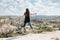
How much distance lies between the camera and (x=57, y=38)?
7.87 feet

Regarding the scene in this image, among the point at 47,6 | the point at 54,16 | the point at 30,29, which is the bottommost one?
the point at 30,29

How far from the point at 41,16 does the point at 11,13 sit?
1.50 feet

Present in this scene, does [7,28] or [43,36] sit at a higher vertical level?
[7,28]

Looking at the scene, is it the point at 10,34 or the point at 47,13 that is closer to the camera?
the point at 10,34

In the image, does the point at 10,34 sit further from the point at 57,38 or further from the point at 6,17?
the point at 57,38

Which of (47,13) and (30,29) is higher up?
(47,13)

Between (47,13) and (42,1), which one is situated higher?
(42,1)

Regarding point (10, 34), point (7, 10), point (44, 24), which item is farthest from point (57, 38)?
point (7, 10)

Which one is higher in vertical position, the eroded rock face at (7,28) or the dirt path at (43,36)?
the eroded rock face at (7,28)

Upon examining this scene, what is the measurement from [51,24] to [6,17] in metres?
0.69

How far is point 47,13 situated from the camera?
2506mm

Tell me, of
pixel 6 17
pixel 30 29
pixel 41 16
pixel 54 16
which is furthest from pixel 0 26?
pixel 54 16

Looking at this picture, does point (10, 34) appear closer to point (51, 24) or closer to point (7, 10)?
point (7, 10)

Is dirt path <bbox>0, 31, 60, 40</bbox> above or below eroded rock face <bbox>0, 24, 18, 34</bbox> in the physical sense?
below
